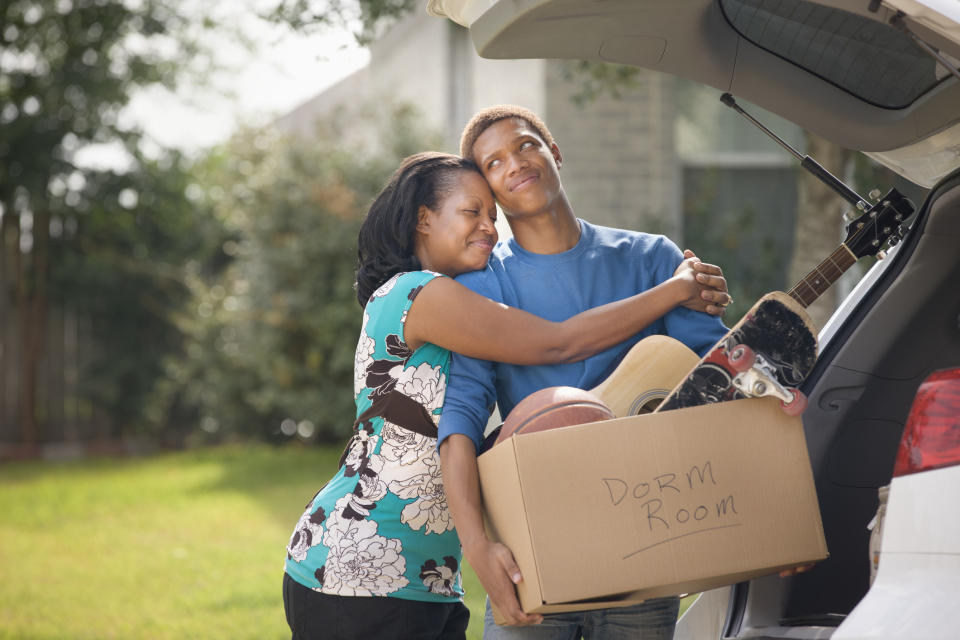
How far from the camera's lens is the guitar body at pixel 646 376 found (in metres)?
2.43

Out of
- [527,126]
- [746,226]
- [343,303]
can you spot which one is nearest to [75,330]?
[343,303]

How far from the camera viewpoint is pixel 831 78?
2615 mm

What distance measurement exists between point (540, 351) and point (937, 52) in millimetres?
1059

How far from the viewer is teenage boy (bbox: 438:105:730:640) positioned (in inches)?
100.0

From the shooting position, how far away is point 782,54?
259 cm

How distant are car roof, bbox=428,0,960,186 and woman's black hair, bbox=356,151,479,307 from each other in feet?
1.30

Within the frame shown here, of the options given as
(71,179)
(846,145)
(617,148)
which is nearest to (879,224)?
(846,145)

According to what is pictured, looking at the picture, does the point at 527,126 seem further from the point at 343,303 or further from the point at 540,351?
the point at 343,303

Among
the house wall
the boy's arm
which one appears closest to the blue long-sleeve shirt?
the boy's arm

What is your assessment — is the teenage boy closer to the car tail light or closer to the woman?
the woman

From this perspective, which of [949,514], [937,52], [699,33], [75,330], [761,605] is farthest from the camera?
[75,330]

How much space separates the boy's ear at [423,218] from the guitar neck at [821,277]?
0.91 meters

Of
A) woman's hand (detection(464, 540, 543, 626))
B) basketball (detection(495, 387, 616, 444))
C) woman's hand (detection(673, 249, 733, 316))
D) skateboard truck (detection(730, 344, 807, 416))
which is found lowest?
woman's hand (detection(464, 540, 543, 626))

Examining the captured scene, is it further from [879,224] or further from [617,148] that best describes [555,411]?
[617,148]
